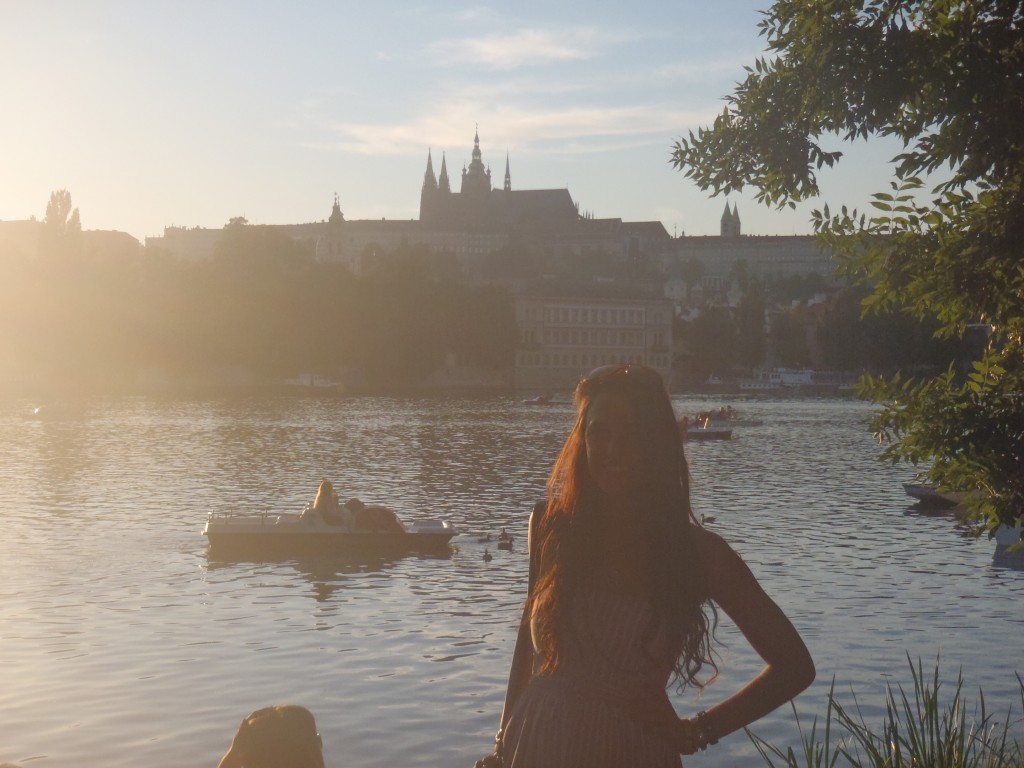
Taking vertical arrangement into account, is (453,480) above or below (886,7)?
below

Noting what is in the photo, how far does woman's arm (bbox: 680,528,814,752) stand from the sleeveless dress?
0.35 feet

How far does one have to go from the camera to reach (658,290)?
154250 millimetres

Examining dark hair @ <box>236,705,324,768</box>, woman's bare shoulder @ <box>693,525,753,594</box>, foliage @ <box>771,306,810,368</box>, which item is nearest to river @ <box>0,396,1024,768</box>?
dark hair @ <box>236,705,324,768</box>

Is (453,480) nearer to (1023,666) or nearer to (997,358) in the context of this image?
(1023,666)

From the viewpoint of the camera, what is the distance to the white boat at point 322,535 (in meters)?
21.0

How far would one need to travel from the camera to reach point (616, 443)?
3.12 metres

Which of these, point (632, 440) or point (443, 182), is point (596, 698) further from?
point (443, 182)

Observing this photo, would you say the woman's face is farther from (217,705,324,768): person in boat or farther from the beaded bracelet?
(217,705,324,768): person in boat

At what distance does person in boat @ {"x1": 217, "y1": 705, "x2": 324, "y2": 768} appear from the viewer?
14.4ft

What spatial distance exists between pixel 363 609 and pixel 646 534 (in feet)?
47.3

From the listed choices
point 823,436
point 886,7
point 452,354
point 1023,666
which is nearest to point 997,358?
point 886,7

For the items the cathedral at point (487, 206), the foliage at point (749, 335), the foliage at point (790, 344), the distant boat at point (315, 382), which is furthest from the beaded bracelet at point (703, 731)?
the cathedral at point (487, 206)

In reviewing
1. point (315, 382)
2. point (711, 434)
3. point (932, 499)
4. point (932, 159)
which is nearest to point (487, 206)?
point (315, 382)

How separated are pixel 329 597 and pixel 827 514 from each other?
45.8ft
